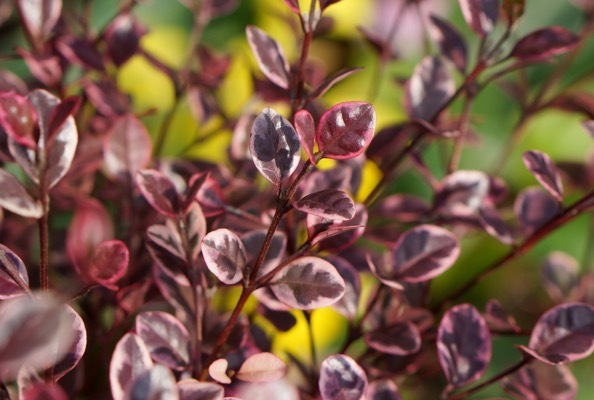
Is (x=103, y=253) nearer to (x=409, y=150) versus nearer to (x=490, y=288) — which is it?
(x=409, y=150)

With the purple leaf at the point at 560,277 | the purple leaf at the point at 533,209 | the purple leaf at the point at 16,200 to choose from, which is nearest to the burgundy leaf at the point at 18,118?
the purple leaf at the point at 16,200

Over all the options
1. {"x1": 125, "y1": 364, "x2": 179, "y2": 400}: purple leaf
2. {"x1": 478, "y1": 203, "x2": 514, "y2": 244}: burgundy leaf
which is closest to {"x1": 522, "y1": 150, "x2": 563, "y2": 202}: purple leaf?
{"x1": 478, "y1": 203, "x2": 514, "y2": 244}: burgundy leaf

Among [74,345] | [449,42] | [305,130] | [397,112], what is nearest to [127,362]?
[74,345]

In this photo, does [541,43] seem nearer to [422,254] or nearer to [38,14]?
[422,254]

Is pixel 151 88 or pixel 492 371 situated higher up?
pixel 151 88

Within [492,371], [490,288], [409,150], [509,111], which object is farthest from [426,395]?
[509,111]

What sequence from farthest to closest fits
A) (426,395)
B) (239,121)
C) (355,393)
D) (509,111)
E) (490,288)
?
(509,111) < (490,288) < (426,395) < (239,121) < (355,393)

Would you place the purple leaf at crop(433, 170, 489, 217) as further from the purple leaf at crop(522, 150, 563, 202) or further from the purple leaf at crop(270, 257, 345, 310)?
the purple leaf at crop(270, 257, 345, 310)
